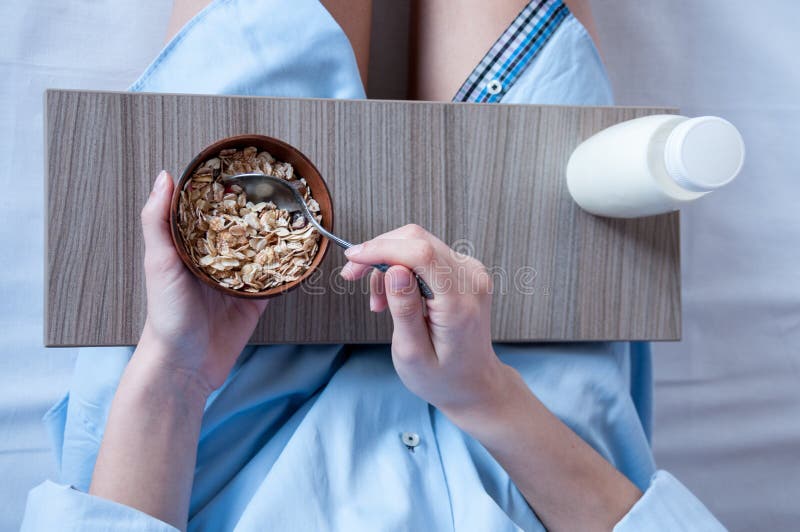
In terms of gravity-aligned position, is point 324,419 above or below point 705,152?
below

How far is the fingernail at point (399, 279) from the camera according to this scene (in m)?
0.42

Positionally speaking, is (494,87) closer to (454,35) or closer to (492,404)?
(454,35)

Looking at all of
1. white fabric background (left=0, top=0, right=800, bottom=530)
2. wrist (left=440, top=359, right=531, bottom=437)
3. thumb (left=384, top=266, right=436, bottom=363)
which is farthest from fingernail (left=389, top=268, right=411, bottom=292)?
white fabric background (left=0, top=0, right=800, bottom=530)

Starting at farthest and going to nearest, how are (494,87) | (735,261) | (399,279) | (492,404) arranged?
(735,261), (494,87), (492,404), (399,279)

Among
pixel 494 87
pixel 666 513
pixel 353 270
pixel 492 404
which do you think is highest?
pixel 494 87

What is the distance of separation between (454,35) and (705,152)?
32 cm

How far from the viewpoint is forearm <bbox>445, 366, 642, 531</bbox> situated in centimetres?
54

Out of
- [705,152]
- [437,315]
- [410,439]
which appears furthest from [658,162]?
[410,439]

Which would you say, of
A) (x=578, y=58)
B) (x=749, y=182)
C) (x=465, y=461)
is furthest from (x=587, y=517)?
(x=749, y=182)

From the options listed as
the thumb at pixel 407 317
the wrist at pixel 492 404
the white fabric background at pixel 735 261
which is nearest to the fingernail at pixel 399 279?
the thumb at pixel 407 317

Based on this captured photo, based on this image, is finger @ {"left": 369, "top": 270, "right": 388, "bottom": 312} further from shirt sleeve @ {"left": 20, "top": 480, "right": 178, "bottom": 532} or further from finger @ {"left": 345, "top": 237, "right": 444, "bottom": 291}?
shirt sleeve @ {"left": 20, "top": 480, "right": 178, "bottom": 532}

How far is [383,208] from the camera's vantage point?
589 millimetres

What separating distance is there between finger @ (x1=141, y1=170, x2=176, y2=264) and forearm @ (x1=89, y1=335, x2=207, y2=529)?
0.29 ft

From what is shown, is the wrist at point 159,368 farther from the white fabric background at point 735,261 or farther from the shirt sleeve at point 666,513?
the white fabric background at point 735,261
